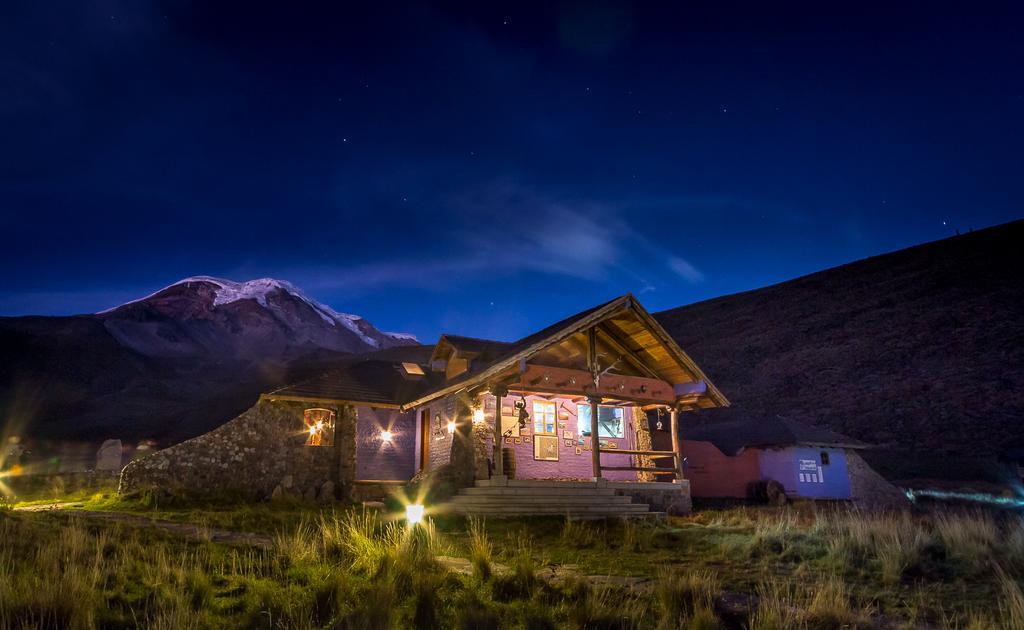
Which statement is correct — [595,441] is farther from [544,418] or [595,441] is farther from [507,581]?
[507,581]

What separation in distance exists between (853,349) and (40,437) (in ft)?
198

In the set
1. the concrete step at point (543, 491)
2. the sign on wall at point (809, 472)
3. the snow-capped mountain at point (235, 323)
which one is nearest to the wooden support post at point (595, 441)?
the concrete step at point (543, 491)

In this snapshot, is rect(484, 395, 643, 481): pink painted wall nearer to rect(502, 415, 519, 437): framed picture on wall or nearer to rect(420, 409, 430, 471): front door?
rect(502, 415, 519, 437): framed picture on wall

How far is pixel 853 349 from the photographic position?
45.6 m

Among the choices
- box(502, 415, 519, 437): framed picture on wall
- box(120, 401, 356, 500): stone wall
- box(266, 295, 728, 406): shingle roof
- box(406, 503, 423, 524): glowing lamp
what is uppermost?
box(266, 295, 728, 406): shingle roof

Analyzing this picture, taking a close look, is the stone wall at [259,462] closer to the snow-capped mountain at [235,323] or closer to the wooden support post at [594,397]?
the wooden support post at [594,397]

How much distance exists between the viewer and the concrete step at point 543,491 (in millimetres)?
15445

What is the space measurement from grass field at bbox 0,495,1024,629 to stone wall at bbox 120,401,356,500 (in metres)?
7.00

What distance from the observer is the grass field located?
5180 mm

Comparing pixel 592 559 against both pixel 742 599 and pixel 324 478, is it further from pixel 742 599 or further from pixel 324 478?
pixel 324 478

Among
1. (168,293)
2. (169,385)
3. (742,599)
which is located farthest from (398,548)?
(168,293)

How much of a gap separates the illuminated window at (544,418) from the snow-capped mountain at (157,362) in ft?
109

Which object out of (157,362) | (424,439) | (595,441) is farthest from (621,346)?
(157,362)

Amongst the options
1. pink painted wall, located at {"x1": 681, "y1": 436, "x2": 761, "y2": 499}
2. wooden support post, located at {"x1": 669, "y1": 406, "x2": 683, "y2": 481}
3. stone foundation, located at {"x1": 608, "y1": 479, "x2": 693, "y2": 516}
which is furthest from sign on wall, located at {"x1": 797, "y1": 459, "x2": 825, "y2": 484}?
stone foundation, located at {"x1": 608, "y1": 479, "x2": 693, "y2": 516}
